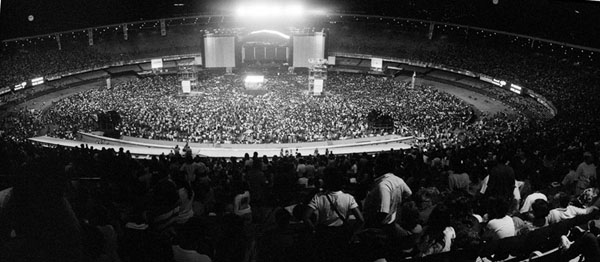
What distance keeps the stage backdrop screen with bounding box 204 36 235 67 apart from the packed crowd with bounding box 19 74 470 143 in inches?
84.4

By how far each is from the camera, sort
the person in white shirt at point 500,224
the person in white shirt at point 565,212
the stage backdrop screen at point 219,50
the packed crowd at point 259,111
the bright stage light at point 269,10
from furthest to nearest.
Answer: the bright stage light at point 269,10, the stage backdrop screen at point 219,50, the packed crowd at point 259,111, the person in white shirt at point 565,212, the person in white shirt at point 500,224

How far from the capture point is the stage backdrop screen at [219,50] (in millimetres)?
39938

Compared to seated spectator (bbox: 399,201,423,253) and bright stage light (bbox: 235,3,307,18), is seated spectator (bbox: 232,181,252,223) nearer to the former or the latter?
seated spectator (bbox: 399,201,423,253)

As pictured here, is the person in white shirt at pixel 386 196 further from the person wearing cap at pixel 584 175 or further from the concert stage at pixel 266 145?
the concert stage at pixel 266 145

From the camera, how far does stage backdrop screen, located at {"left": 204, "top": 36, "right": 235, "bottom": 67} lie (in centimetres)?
3994

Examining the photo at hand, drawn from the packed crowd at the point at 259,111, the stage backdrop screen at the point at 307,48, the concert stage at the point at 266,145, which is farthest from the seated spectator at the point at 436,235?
the stage backdrop screen at the point at 307,48

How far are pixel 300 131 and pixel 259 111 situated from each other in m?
4.56

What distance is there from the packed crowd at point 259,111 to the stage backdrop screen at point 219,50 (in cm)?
214

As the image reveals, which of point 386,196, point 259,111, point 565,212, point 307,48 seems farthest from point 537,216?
point 307,48

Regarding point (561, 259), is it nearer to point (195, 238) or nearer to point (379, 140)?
point (195, 238)

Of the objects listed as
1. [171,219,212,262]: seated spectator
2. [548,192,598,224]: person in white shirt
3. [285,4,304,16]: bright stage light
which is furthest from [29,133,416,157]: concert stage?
[285,4,304,16]: bright stage light

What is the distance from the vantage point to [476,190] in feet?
26.6

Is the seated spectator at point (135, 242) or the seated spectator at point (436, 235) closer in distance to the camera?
the seated spectator at point (135, 242)

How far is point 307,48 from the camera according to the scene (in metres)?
39.7
